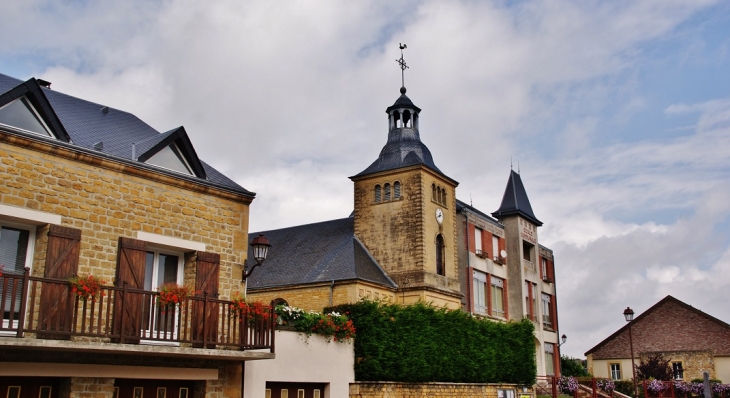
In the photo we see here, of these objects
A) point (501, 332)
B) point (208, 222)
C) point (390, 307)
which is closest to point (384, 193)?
point (501, 332)

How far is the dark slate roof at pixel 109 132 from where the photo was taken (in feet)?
46.3

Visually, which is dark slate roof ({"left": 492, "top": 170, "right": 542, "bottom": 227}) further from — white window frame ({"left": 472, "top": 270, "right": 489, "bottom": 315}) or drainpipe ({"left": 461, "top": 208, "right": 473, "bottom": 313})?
drainpipe ({"left": 461, "top": 208, "right": 473, "bottom": 313})

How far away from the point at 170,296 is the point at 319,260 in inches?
689

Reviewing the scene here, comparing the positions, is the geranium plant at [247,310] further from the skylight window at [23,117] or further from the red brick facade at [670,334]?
the red brick facade at [670,334]

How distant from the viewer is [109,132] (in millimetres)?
15336

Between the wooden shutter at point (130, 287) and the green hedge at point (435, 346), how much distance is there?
22.7 ft

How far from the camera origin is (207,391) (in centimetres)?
1435

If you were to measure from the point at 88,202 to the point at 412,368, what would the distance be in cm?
1030

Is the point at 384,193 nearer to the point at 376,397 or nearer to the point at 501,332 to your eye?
the point at 501,332

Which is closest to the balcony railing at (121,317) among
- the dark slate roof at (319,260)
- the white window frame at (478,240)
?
the dark slate roof at (319,260)

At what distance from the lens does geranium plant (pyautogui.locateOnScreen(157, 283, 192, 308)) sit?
506 inches

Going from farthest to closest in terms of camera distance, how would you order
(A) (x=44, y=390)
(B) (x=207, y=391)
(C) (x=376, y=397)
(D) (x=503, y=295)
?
(D) (x=503, y=295), (C) (x=376, y=397), (B) (x=207, y=391), (A) (x=44, y=390)

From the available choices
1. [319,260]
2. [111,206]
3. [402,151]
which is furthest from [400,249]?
[111,206]

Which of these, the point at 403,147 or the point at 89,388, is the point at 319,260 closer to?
the point at 403,147
